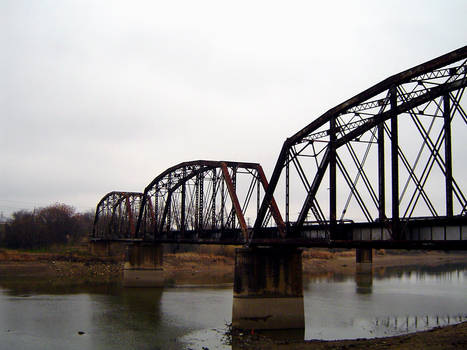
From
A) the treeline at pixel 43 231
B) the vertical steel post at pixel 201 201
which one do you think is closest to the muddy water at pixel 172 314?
the vertical steel post at pixel 201 201

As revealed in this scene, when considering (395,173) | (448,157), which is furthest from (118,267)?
(448,157)

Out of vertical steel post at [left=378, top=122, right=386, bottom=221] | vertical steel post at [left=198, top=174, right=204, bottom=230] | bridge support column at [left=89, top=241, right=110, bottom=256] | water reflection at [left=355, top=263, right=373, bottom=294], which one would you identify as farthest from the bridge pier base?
vertical steel post at [left=378, top=122, right=386, bottom=221]

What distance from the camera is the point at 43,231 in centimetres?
10600

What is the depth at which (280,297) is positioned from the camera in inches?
1332

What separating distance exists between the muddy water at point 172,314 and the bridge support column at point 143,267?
88.2 inches

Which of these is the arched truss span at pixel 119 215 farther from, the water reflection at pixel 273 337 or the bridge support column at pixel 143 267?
the water reflection at pixel 273 337

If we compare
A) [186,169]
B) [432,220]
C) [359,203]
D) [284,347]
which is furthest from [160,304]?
[432,220]

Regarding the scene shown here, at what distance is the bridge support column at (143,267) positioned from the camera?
65375mm

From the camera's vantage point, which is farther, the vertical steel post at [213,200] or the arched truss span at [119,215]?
the arched truss span at [119,215]

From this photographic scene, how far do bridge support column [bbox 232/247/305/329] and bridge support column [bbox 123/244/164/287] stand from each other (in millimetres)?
32859

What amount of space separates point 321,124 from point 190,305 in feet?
75.0

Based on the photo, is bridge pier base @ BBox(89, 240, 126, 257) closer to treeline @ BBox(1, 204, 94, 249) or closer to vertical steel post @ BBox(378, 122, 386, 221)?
treeline @ BBox(1, 204, 94, 249)

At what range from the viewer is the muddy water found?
31.8 m

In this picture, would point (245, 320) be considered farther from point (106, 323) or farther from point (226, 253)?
point (226, 253)
